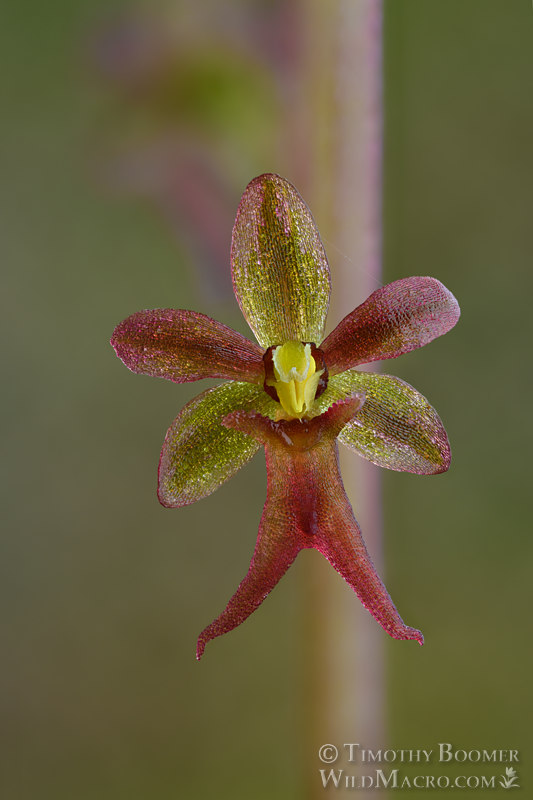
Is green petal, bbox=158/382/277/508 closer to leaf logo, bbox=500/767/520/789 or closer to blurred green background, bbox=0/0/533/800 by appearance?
blurred green background, bbox=0/0/533/800

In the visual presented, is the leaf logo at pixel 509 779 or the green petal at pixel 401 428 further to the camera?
the leaf logo at pixel 509 779

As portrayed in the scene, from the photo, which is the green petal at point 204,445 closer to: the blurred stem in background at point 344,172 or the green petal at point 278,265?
the green petal at point 278,265

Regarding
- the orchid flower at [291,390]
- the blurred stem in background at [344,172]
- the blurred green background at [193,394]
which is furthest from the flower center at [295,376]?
the blurred green background at [193,394]

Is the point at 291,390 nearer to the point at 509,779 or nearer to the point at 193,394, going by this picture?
the point at 193,394

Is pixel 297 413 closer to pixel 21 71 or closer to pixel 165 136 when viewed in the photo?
pixel 165 136

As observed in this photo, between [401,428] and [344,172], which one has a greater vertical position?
[344,172]

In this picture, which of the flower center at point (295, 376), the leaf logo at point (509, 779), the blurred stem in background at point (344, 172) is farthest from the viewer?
the leaf logo at point (509, 779)

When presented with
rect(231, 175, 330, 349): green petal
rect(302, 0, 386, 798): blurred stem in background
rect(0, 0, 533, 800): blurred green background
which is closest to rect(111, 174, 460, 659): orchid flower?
rect(231, 175, 330, 349): green petal

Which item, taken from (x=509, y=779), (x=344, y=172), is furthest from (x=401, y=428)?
(x=509, y=779)
